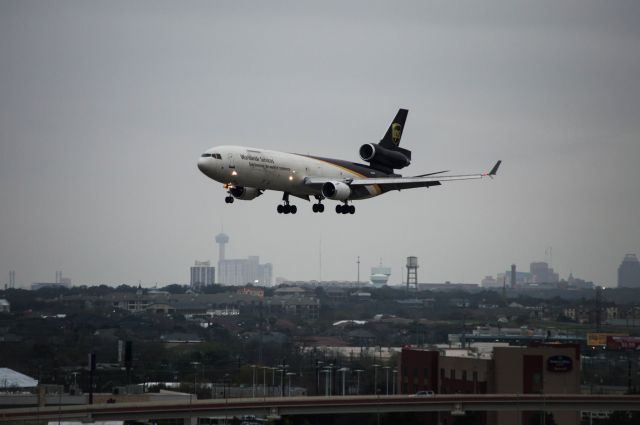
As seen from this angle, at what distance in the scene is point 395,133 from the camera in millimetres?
122062

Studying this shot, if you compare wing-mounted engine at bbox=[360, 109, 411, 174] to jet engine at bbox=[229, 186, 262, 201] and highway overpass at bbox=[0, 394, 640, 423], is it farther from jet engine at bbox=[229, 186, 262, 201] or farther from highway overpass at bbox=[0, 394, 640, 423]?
highway overpass at bbox=[0, 394, 640, 423]

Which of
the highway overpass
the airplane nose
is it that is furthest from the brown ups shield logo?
the airplane nose

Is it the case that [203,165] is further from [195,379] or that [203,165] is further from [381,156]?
[195,379]

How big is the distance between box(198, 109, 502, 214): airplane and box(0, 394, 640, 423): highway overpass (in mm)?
16369

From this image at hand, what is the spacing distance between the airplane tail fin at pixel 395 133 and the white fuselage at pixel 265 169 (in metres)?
13.5

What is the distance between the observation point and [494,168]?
340 feet

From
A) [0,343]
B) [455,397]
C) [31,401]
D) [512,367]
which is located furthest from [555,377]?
[0,343]

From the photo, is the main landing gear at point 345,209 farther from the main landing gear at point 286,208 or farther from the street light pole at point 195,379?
the street light pole at point 195,379

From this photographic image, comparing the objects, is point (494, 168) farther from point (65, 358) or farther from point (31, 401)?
point (65, 358)

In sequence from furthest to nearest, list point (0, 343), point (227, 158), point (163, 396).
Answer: point (0, 343) → point (163, 396) → point (227, 158)

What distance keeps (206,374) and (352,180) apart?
6660 centimetres

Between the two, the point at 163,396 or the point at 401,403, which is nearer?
the point at 401,403

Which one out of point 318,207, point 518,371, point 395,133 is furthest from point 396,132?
point 518,371

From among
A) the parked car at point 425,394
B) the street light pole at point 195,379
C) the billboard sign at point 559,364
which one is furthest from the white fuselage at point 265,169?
the billboard sign at point 559,364
